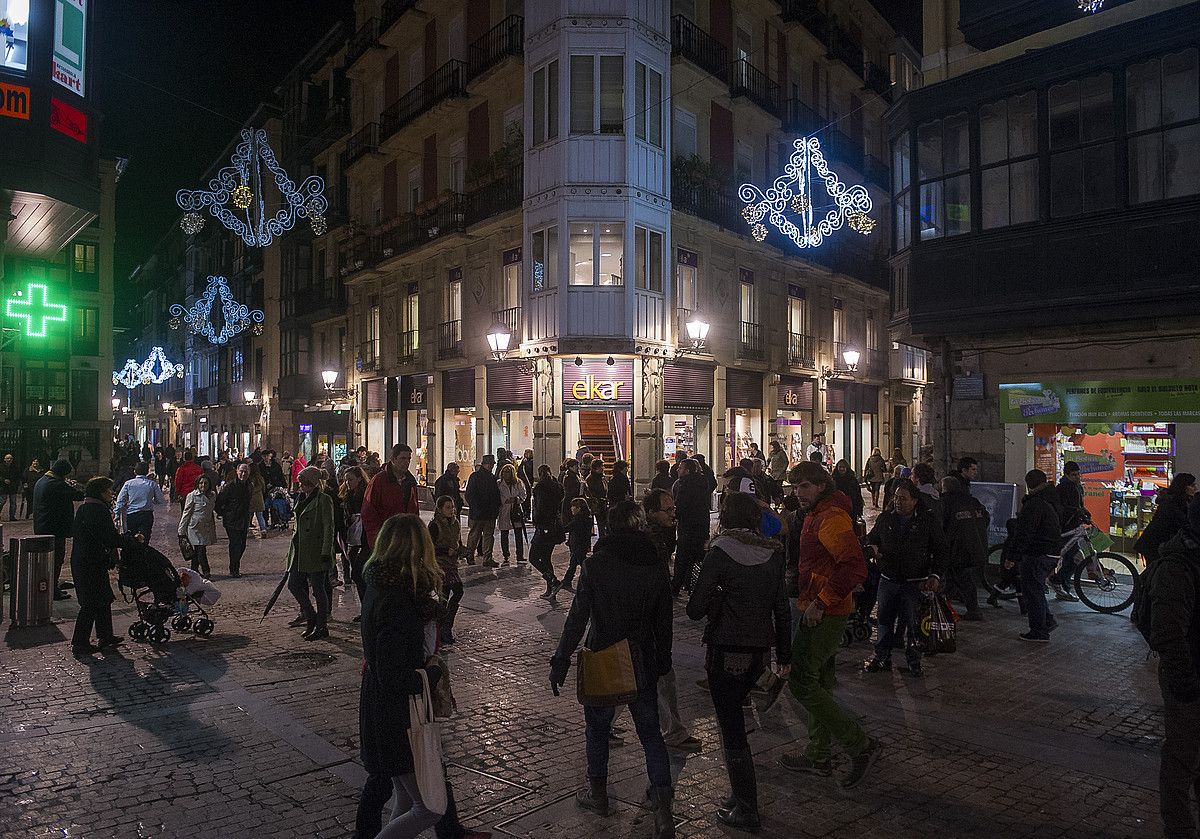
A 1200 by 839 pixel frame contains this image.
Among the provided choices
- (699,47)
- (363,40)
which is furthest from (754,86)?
(363,40)

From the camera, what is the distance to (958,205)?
13.1 metres

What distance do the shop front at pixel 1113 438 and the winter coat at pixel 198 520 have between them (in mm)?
12116

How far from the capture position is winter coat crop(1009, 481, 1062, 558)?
29.4 ft

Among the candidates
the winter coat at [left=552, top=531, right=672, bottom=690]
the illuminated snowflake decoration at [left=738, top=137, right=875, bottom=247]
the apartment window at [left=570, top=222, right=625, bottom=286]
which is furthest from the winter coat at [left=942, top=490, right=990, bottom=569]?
the apartment window at [left=570, top=222, right=625, bottom=286]

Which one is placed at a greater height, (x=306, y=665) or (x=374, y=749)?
(x=374, y=749)

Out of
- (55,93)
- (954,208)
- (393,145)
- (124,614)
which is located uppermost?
(393,145)

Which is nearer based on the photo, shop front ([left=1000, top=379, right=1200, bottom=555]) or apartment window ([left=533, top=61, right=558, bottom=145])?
shop front ([left=1000, top=379, right=1200, bottom=555])

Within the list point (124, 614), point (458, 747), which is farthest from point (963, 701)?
point (124, 614)

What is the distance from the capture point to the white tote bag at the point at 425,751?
3.63 m

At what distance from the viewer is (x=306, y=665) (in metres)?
7.96

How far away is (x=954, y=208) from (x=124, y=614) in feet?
43.0

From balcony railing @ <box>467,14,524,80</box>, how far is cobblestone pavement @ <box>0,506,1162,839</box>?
18402 mm

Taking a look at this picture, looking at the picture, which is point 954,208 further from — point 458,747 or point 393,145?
point 393,145

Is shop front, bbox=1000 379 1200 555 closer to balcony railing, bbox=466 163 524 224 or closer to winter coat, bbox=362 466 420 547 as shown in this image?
winter coat, bbox=362 466 420 547
